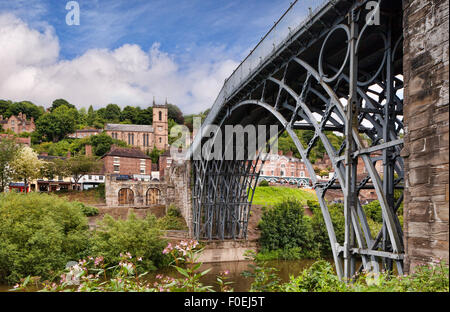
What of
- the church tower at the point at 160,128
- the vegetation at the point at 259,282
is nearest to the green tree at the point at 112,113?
the church tower at the point at 160,128

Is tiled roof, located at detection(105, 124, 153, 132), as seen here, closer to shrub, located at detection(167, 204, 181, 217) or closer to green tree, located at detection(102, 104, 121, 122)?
green tree, located at detection(102, 104, 121, 122)

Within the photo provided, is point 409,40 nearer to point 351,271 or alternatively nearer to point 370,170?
point 370,170

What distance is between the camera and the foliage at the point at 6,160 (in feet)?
130

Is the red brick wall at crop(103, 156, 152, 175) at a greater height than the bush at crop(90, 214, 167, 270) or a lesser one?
greater

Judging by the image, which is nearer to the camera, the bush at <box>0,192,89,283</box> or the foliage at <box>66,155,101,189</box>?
the bush at <box>0,192,89,283</box>

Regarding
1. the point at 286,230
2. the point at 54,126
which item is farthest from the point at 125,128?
the point at 286,230

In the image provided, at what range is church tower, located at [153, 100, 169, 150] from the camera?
3504 inches

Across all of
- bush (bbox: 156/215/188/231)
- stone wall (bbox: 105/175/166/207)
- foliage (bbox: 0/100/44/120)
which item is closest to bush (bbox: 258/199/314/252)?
bush (bbox: 156/215/188/231)

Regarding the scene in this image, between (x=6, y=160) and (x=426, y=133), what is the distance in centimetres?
4443

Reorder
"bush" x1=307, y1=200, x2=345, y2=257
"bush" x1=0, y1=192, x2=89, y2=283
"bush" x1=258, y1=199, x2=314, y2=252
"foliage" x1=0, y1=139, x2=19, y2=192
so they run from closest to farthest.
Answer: "bush" x1=0, y1=192, x2=89, y2=283
"bush" x1=258, y1=199, x2=314, y2=252
"bush" x1=307, y1=200, x2=345, y2=257
"foliage" x1=0, y1=139, x2=19, y2=192

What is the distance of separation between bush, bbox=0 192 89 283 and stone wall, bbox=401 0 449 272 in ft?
52.5

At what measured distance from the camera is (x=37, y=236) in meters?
18.7

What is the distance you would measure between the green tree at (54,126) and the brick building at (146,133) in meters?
8.68
